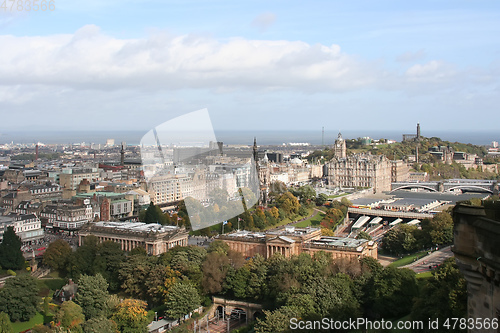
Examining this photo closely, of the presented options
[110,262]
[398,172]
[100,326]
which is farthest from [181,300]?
[398,172]

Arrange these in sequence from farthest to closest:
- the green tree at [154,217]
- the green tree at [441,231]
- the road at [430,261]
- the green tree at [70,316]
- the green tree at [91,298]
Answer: the green tree at [154,217] → the green tree at [441,231] → the road at [430,261] → the green tree at [91,298] → the green tree at [70,316]

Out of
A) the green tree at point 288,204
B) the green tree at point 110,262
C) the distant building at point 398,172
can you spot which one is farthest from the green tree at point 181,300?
the distant building at point 398,172

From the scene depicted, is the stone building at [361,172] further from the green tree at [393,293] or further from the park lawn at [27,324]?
the park lawn at [27,324]

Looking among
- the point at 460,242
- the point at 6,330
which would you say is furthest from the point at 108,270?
the point at 460,242

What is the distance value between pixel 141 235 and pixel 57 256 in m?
5.23

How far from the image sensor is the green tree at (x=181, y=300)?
24344 mm

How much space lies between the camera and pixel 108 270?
29.6m

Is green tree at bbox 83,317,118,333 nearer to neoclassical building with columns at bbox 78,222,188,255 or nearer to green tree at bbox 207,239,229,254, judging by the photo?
green tree at bbox 207,239,229,254

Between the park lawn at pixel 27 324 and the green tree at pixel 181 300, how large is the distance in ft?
20.0

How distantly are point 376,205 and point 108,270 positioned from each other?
30130mm

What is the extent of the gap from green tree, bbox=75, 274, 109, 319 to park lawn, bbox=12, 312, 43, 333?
1.97 m

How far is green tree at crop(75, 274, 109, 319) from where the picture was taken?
24.5 m

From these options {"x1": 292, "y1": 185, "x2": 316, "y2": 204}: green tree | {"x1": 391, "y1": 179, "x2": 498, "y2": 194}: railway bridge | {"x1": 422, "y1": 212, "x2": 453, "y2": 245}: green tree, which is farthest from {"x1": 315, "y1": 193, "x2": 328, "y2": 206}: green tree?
{"x1": 391, "y1": 179, "x2": 498, "y2": 194}: railway bridge

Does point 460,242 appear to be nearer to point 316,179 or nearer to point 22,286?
point 22,286
